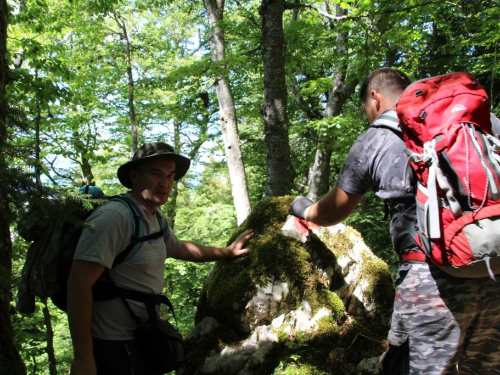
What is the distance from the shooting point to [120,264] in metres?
2.30

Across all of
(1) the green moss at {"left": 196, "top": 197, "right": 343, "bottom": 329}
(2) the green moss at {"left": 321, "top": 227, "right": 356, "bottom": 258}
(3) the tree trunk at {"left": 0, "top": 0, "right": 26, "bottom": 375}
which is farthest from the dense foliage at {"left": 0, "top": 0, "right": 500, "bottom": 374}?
(2) the green moss at {"left": 321, "top": 227, "right": 356, "bottom": 258}

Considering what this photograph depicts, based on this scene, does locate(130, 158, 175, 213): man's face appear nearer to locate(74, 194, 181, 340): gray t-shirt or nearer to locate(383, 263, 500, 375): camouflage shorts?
locate(74, 194, 181, 340): gray t-shirt

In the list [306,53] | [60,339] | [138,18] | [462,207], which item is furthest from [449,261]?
[138,18]

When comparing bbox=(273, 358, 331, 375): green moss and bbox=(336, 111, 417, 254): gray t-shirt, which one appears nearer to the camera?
bbox=(336, 111, 417, 254): gray t-shirt

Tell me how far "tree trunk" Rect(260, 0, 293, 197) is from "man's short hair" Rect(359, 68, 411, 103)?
278 cm

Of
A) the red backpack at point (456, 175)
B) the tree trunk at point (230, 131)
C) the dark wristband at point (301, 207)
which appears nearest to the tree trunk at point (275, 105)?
the dark wristband at point (301, 207)

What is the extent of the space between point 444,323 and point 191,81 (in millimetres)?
7644

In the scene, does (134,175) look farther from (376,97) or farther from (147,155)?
(376,97)

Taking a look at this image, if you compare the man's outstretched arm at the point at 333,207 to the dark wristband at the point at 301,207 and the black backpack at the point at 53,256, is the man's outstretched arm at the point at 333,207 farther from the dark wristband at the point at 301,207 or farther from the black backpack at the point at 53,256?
the black backpack at the point at 53,256

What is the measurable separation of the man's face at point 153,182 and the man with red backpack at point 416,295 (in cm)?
125

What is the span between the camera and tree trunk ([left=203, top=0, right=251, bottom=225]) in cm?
893

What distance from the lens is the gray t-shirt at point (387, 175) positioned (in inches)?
74.2

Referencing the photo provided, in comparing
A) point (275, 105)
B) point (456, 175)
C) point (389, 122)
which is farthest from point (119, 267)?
point (275, 105)

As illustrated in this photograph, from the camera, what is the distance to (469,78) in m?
1.84
